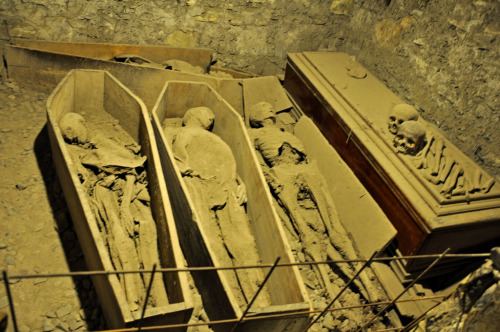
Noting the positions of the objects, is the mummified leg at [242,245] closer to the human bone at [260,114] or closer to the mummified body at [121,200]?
the mummified body at [121,200]

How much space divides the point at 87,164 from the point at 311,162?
8.11 ft

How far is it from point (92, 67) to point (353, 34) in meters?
4.13

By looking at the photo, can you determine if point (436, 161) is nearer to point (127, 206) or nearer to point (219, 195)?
point (219, 195)

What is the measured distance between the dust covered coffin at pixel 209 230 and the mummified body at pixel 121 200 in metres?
0.32

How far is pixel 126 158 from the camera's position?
3.96m

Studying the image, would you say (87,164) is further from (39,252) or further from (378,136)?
(378,136)

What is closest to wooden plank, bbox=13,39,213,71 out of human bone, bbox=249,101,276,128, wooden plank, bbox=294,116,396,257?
human bone, bbox=249,101,276,128

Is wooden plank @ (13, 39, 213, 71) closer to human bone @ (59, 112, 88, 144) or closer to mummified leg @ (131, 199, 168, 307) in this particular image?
human bone @ (59, 112, 88, 144)

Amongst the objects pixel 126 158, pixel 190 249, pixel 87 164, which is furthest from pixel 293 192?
pixel 87 164

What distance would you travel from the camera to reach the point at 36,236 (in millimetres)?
3398

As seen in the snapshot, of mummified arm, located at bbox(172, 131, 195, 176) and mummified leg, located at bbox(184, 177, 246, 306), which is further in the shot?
mummified arm, located at bbox(172, 131, 195, 176)

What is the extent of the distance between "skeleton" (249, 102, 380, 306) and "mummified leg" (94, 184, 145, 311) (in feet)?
5.33

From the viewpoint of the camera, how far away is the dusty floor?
2.94 m

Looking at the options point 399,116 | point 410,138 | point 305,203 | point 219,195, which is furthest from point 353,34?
point 219,195
